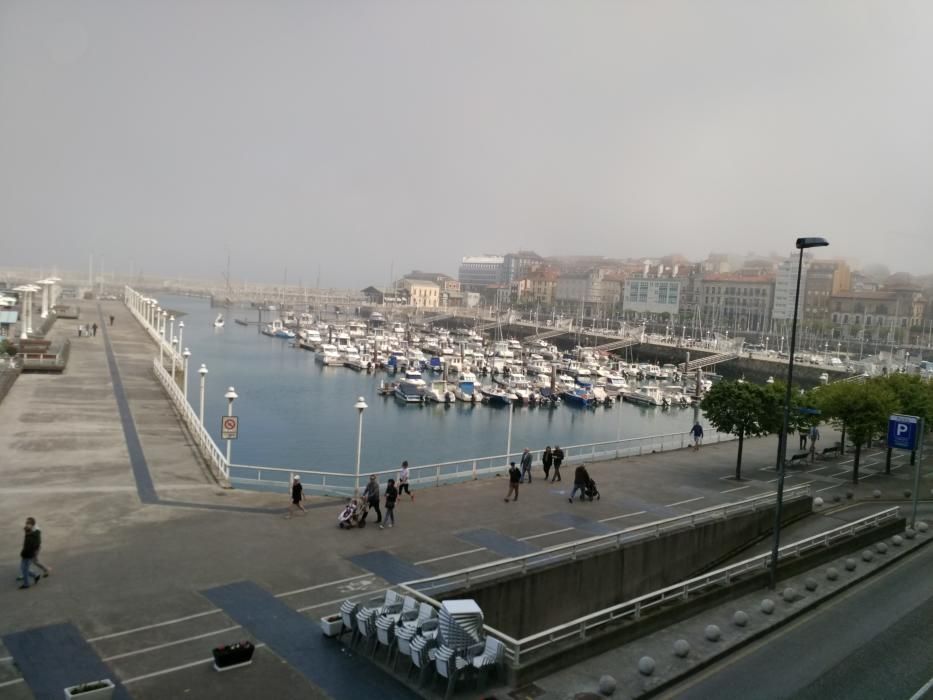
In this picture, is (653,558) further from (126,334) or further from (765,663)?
(126,334)

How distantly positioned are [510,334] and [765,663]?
403 feet

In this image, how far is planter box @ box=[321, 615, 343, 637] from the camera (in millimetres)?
9041

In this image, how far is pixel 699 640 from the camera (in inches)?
406

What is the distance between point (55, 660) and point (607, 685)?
6.15 metres

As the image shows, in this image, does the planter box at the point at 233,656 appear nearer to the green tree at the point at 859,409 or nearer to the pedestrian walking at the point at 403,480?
the pedestrian walking at the point at 403,480

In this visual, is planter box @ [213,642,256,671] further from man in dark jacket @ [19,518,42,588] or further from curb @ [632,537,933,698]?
curb @ [632,537,933,698]

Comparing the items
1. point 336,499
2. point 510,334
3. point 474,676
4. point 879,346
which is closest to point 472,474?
point 336,499

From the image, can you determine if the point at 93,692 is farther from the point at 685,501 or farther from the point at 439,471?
the point at 685,501

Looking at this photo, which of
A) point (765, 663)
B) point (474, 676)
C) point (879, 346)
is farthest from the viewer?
point (879, 346)

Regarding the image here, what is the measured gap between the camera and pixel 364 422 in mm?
46906

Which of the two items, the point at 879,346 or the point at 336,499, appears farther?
the point at 879,346

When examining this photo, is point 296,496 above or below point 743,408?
below

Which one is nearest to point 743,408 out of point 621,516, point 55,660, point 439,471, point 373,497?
point 621,516

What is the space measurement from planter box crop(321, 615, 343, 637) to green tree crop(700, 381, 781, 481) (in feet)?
52.2
